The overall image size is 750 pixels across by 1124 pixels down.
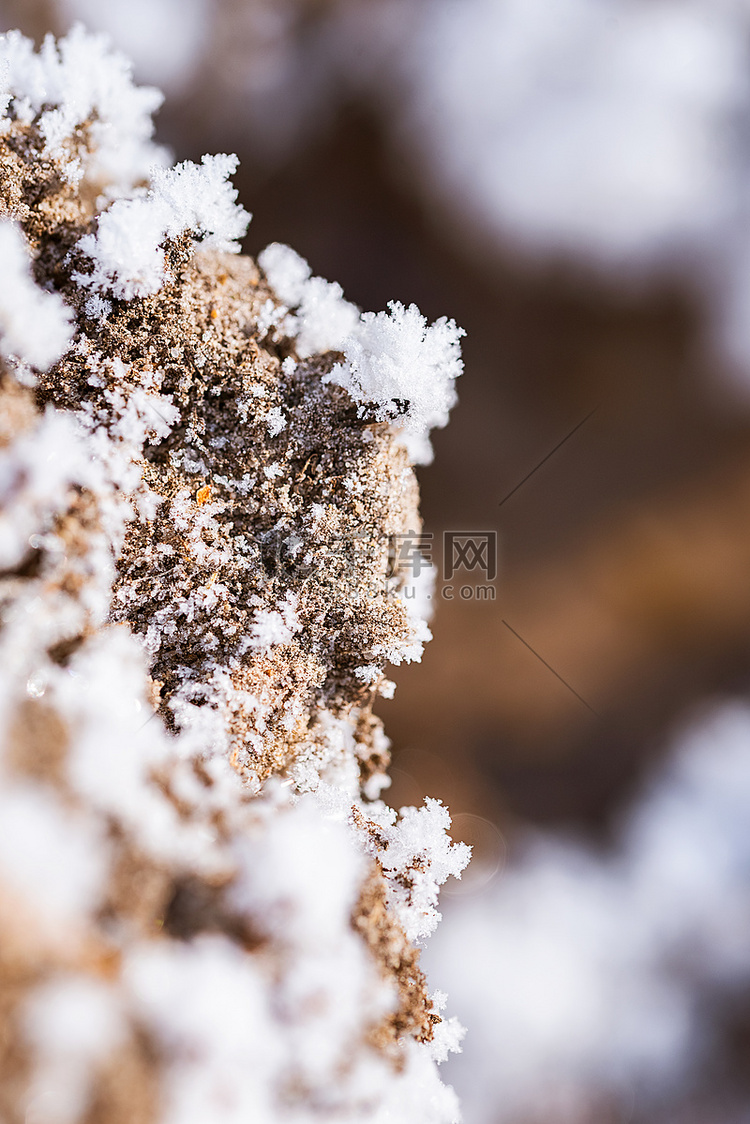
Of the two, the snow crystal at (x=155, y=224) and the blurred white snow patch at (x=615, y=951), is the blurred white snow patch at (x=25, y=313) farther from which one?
the blurred white snow patch at (x=615, y=951)

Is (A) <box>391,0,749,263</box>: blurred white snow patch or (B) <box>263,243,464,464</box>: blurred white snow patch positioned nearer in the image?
(B) <box>263,243,464,464</box>: blurred white snow patch

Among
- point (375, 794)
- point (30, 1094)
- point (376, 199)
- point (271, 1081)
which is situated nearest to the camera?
point (30, 1094)

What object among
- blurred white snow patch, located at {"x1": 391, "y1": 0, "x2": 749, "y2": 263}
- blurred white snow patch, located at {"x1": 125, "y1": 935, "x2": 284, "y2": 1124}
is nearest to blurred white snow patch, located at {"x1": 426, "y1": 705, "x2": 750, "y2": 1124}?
blurred white snow patch, located at {"x1": 125, "y1": 935, "x2": 284, "y2": 1124}

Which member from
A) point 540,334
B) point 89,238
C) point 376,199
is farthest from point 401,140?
point 89,238

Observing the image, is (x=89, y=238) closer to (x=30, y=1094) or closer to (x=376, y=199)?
(x=376, y=199)

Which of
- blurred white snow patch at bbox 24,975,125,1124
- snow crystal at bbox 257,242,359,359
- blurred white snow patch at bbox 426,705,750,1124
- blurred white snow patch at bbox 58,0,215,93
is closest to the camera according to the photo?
blurred white snow patch at bbox 24,975,125,1124

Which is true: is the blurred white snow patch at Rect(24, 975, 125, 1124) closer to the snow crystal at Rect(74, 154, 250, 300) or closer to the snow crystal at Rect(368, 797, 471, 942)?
the snow crystal at Rect(368, 797, 471, 942)

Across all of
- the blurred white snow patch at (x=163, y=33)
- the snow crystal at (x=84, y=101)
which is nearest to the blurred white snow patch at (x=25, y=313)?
the snow crystal at (x=84, y=101)
